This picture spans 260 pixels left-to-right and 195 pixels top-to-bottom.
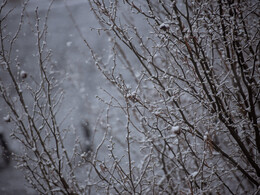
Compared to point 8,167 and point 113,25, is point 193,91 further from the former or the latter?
point 8,167

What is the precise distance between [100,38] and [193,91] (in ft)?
36.7

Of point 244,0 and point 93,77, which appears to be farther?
point 93,77

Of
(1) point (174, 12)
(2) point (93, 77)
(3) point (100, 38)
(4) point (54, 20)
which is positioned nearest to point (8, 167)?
(2) point (93, 77)

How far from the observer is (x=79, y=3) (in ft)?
49.6

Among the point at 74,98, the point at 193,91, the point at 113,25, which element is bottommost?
the point at 193,91

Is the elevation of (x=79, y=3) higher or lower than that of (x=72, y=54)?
higher

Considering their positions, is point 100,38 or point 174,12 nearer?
point 174,12

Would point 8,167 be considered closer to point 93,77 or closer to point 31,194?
point 31,194

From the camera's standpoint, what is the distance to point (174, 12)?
2.61 m

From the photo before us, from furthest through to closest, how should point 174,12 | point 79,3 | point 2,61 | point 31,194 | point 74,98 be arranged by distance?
point 79,3
point 74,98
point 31,194
point 2,61
point 174,12

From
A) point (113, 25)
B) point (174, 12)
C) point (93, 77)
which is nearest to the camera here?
point (113, 25)

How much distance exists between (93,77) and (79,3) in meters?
5.67

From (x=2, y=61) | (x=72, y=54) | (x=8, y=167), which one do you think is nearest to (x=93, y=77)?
(x=72, y=54)

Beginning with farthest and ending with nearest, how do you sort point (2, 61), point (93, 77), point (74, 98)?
1. point (93, 77)
2. point (74, 98)
3. point (2, 61)
